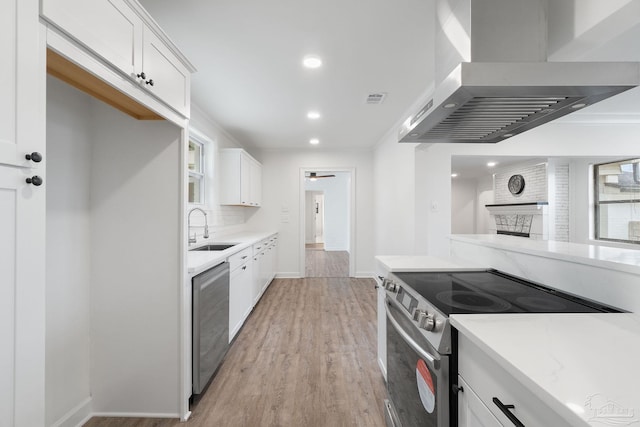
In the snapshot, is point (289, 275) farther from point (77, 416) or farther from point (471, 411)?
point (471, 411)

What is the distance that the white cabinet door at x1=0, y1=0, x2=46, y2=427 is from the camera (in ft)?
2.44

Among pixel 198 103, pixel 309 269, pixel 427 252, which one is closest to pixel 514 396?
pixel 427 252

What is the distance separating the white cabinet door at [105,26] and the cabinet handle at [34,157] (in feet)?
1.41

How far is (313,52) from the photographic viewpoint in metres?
2.23

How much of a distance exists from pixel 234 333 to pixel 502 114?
277cm

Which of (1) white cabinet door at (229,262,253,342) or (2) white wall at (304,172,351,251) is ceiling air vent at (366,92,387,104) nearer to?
(1) white cabinet door at (229,262,253,342)

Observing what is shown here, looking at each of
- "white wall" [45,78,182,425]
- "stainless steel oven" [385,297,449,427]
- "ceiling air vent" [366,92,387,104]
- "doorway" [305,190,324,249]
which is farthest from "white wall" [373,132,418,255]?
"doorway" [305,190,324,249]

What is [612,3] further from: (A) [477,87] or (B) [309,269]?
(B) [309,269]

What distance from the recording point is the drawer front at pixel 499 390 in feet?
2.05

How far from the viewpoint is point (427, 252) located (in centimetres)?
348

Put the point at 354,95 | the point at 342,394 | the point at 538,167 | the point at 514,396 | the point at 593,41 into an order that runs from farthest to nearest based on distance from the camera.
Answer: the point at 538,167, the point at 354,95, the point at 342,394, the point at 593,41, the point at 514,396

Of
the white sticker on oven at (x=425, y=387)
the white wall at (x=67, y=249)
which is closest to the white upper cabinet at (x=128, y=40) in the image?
the white wall at (x=67, y=249)

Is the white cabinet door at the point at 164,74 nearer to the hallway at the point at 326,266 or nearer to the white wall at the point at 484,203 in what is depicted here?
the hallway at the point at 326,266

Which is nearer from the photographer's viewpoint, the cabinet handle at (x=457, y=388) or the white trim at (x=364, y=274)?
the cabinet handle at (x=457, y=388)
